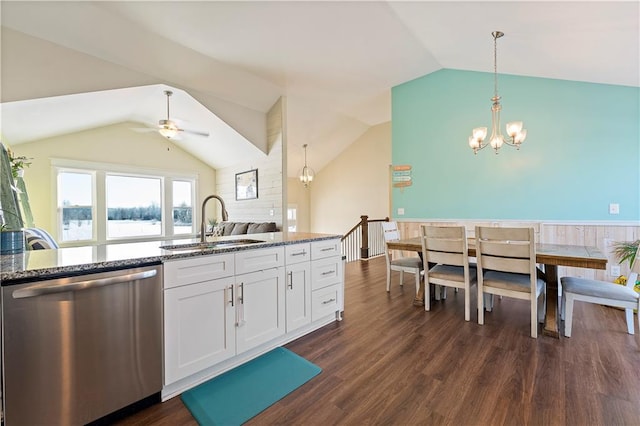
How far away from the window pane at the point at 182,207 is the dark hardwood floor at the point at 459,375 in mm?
5462

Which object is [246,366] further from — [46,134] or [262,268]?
[46,134]

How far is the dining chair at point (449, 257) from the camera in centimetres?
279

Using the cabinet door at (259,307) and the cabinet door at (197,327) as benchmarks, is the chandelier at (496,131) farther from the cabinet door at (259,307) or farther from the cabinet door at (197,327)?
the cabinet door at (197,327)

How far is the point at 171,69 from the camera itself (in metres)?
3.92

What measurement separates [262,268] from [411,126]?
4211mm

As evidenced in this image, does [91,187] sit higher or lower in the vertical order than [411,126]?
lower

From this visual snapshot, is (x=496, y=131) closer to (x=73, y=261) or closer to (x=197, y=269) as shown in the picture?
(x=197, y=269)

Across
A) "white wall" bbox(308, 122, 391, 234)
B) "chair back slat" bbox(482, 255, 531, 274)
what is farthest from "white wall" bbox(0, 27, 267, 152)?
"white wall" bbox(308, 122, 391, 234)

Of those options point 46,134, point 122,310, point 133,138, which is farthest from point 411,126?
point 46,134

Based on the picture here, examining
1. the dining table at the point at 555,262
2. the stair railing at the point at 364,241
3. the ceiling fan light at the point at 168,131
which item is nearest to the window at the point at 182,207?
the ceiling fan light at the point at 168,131

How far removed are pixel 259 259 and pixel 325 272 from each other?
808mm

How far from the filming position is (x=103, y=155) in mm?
5500

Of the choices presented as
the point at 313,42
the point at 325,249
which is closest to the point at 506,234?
the point at 325,249

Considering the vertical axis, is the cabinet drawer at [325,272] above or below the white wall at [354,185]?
below
